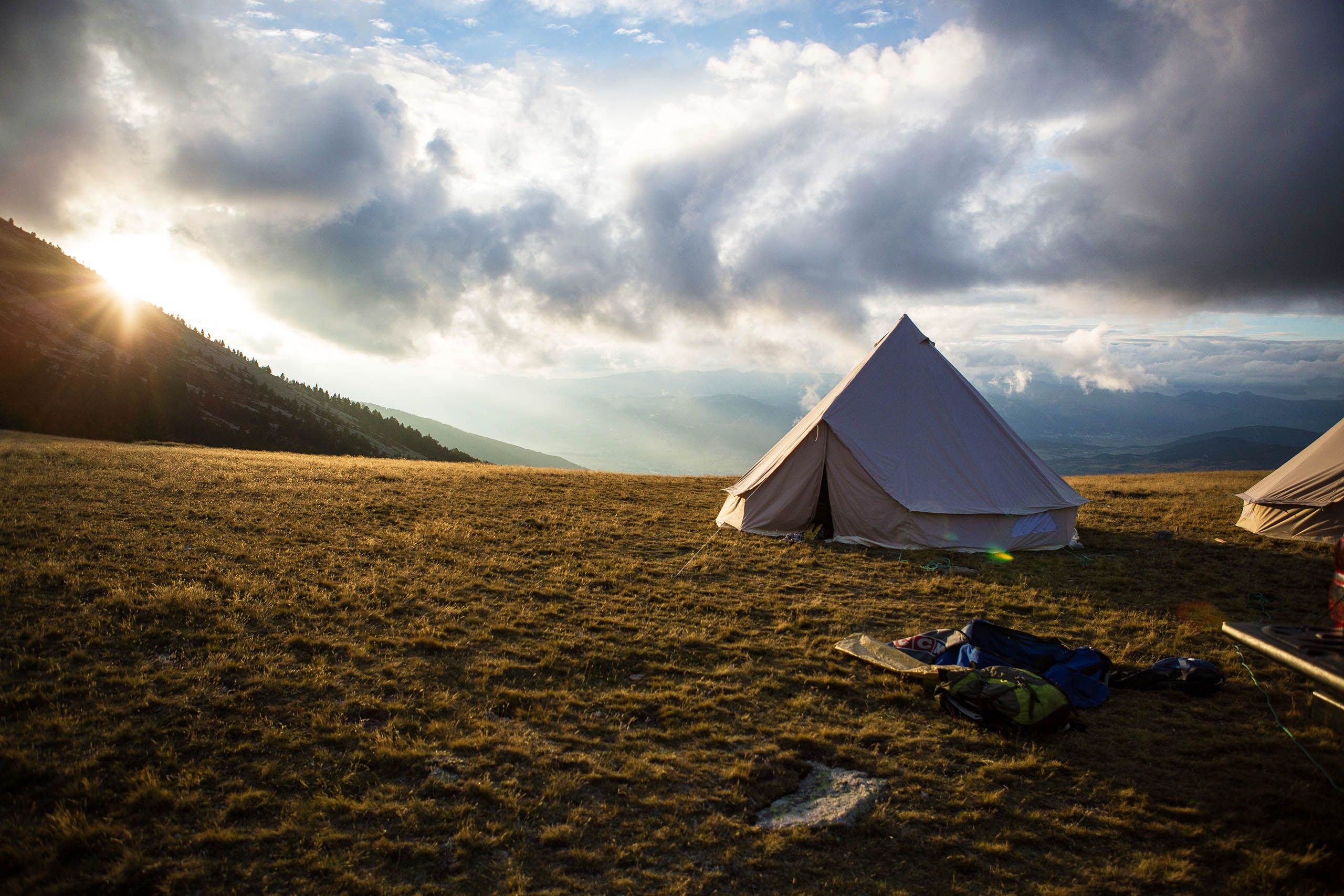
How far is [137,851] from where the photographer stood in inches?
152

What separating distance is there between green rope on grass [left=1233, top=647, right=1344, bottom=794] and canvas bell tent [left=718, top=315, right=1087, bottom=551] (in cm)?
542

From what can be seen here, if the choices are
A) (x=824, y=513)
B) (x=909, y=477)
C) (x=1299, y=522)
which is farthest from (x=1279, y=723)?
(x=1299, y=522)

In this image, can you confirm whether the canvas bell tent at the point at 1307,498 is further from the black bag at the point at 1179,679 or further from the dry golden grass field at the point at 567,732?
the black bag at the point at 1179,679

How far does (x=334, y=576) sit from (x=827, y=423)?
1061 centimetres

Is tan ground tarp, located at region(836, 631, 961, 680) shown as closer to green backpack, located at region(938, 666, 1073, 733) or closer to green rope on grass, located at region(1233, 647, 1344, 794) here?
green backpack, located at region(938, 666, 1073, 733)

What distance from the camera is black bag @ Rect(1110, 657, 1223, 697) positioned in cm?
689

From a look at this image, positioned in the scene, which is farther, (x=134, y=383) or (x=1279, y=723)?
(x=134, y=383)

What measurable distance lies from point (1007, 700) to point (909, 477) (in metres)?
8.20

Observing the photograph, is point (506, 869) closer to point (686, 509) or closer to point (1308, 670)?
point (1308, 670)

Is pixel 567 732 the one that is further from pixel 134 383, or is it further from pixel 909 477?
pixel 134 383

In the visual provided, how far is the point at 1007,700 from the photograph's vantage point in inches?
234

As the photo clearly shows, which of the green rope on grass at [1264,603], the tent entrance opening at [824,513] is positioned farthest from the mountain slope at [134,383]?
the green rope on grass at [1264,603]

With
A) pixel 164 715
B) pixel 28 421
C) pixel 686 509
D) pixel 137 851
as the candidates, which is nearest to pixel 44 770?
pixel 164 715

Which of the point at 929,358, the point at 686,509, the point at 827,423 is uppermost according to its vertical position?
the point at 929,358
